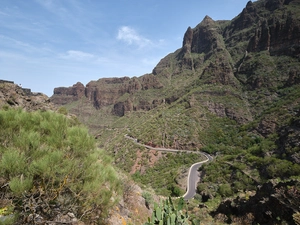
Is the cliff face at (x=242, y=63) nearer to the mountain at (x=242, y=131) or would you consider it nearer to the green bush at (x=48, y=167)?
the mountain at (x=242, y=131)

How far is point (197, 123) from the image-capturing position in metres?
50.9

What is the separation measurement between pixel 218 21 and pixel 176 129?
135 m

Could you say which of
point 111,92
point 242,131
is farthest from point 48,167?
point 111,92

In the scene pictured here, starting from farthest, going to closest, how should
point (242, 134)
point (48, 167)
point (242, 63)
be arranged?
point (242, 63), point (242, 134), point (48, 167)

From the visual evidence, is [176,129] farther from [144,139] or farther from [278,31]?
[278,31]

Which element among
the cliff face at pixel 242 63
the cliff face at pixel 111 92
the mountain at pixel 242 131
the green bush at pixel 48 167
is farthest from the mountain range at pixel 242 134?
the cliff face at pixel 111 92

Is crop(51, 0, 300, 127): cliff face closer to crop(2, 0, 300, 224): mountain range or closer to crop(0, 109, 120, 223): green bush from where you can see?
crop(2, 0, 300, 224): mountain range

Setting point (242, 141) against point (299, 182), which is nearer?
point (299, 182)

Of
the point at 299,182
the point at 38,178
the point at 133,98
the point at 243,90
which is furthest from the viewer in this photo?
the point at 133,98

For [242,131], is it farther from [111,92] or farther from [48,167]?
[111,92]

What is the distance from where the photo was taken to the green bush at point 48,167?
3037 mm

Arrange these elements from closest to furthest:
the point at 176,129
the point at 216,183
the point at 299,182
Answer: the point at 299,182, the point at 216,183, the point at 176,129

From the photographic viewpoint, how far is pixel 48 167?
324 cm

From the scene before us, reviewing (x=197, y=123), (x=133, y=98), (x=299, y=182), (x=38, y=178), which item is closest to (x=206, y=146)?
(x=197, y=123)
